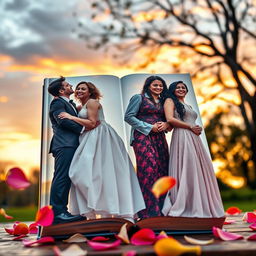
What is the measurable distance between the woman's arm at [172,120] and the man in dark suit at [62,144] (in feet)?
0.91

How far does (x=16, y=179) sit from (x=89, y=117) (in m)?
0.29

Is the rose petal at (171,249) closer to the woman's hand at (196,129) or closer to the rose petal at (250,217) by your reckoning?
the woman's hand at (196,129)

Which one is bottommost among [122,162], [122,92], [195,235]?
[195,235]

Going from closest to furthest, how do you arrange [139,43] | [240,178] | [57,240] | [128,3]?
[57,240] → [128,3] → [139,43] → [240,178]

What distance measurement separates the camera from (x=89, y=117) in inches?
48.4

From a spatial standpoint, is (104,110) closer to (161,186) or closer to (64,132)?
(64,132)

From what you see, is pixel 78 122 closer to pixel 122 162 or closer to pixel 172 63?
pixel 122 162

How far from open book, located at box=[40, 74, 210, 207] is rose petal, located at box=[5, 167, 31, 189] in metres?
0.05

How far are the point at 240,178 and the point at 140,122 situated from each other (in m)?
16.9

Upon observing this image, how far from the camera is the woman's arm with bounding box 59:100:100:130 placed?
A: 1.21 metres

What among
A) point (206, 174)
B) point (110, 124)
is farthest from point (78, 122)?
point (206, 174)

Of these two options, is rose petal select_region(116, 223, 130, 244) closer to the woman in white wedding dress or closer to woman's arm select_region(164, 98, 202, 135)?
the woman in white wedding dress

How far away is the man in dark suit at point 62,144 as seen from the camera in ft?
3.74

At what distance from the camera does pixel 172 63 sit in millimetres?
5223
